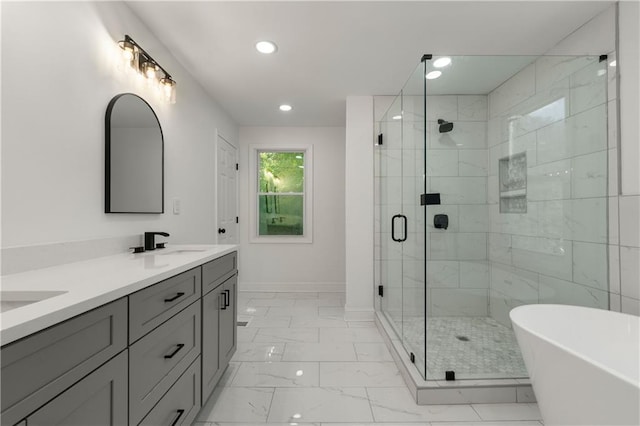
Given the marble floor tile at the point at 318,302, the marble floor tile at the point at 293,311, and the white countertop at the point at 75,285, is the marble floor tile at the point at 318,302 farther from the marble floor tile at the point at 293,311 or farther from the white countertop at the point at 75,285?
the white countertop at the point at 75,285

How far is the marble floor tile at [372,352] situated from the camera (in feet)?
7.37

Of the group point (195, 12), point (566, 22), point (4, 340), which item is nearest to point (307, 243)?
point (195, 12)

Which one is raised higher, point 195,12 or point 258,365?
point 195,12

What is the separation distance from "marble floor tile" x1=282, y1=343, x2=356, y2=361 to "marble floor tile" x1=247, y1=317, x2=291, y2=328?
48 cm

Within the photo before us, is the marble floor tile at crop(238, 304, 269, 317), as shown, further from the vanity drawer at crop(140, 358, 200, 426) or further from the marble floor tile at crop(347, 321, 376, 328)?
the vanity drawer at crop(140, 358, 200, 426)

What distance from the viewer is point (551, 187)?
2.02 metres

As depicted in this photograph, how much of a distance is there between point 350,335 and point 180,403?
174cm

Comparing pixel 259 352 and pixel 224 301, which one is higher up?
pixel 224 301

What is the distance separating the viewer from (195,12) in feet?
5.98

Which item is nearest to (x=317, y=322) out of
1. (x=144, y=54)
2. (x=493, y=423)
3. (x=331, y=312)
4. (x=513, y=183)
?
(x=331, y=312)

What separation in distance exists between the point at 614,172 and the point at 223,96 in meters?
3.37

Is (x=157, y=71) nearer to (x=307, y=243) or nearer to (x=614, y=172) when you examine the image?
(x=307, y=243)

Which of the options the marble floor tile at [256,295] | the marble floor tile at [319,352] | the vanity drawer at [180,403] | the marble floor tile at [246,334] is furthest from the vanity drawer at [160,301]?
the marble floor tile at [256,295]

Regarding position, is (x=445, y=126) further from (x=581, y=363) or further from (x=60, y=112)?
(x=60, y=112)
